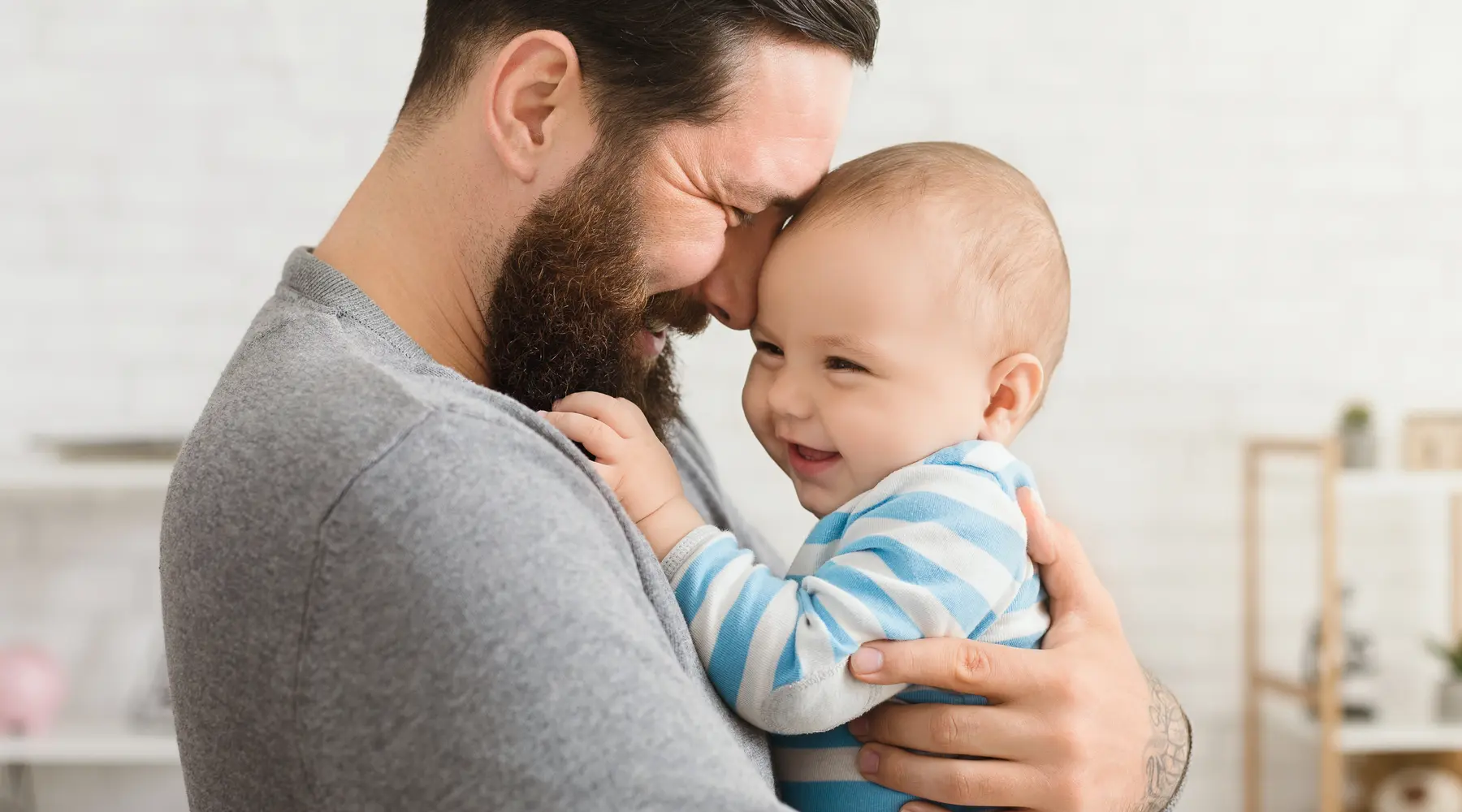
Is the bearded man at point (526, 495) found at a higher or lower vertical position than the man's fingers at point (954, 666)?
higher

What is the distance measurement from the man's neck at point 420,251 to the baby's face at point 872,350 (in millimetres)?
326

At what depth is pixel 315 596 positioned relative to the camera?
31.1 inches

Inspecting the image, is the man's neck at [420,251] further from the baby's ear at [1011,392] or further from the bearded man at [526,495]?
the baby's ear at [1011,392]

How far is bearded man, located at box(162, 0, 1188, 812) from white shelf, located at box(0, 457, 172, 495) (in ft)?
6.14

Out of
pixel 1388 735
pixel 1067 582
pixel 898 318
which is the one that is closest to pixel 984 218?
pixel 898 318

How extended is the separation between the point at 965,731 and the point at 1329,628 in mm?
2396

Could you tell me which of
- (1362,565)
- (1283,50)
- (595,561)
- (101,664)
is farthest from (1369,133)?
(101,664)

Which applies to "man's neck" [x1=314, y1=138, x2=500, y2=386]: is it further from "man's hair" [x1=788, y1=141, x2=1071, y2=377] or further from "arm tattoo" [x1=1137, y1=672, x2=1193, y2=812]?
"arm tattoo" [x1=1137, y1=672, x2=1193, y2=812]

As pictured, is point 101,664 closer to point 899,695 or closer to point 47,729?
point 47,729

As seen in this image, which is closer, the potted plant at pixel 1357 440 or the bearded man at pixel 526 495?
the bearded man at pixel 526 495

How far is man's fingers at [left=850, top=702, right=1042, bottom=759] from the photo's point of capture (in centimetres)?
111

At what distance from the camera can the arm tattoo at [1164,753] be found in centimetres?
126

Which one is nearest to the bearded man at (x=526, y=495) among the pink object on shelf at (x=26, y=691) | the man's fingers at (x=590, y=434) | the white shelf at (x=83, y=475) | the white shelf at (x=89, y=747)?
the man's fingers at (x=590, y=434)

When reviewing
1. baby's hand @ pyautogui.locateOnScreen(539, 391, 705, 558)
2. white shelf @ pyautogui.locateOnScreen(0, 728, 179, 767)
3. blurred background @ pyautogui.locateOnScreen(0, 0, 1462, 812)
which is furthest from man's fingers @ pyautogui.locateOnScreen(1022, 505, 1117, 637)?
white shelf @ pyautogui.locateOnScreen(0, 728, 179, 767)
